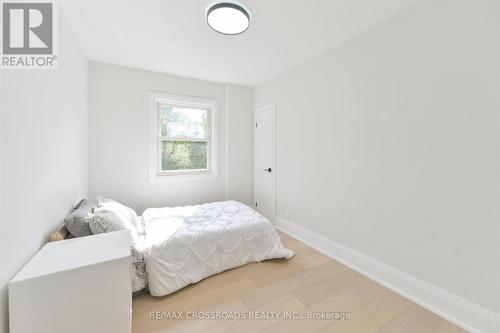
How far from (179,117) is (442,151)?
358cm

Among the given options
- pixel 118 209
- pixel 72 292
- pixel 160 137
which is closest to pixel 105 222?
pixel 118 209

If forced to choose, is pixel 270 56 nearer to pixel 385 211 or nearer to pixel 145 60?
pixel 145 60

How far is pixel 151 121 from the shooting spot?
129 inches

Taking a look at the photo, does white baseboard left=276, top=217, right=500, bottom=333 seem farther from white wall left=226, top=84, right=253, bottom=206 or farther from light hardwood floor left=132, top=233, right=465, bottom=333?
white wall left=226, top=84, right=253, bottom=206

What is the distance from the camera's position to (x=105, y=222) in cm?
170

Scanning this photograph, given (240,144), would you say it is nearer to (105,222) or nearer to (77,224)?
(105,222)

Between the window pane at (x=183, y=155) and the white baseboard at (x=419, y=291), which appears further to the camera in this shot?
the window pane at (x=183, y=155)

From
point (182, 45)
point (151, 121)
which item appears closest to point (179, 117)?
point (151, 121)

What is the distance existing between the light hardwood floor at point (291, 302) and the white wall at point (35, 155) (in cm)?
98

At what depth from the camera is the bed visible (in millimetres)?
1816

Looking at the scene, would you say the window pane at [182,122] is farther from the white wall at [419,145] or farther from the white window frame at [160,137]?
the white wall at [419,145]

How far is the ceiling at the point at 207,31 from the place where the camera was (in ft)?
5.97

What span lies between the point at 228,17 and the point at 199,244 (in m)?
2.23

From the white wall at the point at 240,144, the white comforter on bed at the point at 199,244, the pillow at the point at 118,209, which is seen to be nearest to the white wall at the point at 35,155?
the pillow at the point at 118,209
